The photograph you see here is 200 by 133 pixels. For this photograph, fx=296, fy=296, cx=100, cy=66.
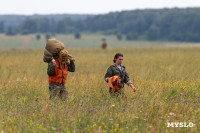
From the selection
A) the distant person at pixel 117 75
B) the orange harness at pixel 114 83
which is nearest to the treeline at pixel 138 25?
the distant person at pixel 117 75

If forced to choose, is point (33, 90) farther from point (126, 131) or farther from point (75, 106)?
point (126, 131)

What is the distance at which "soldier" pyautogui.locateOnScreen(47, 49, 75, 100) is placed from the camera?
20.9ft

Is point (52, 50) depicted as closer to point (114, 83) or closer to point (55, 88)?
point (55, 88)

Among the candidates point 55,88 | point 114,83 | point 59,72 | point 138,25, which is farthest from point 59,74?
point 138,25

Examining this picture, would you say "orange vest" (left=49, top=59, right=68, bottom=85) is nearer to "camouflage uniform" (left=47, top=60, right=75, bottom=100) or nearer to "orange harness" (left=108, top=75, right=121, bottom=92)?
"camouflage uniform" (left=47, top=60, right=75, bottom=100)

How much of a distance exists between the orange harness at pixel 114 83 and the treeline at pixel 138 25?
13263cm

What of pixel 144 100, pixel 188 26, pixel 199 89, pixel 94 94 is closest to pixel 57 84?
pixel 94 94

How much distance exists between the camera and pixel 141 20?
161 metres

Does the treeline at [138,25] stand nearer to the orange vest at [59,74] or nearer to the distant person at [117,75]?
the distant person at [117,75]

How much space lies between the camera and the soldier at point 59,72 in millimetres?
6371

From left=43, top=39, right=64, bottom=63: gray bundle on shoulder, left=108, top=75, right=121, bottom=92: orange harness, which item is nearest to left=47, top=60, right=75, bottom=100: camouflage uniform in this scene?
left=43, top=39, right=64, bottom=63: gray bundle on shoulder

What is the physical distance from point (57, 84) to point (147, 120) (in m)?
2.32

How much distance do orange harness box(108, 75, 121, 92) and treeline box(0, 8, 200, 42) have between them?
132633 mm

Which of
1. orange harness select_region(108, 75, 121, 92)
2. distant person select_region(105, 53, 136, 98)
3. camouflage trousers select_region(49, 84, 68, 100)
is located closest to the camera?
orange harness select_region(108, 75, 121, 92)
